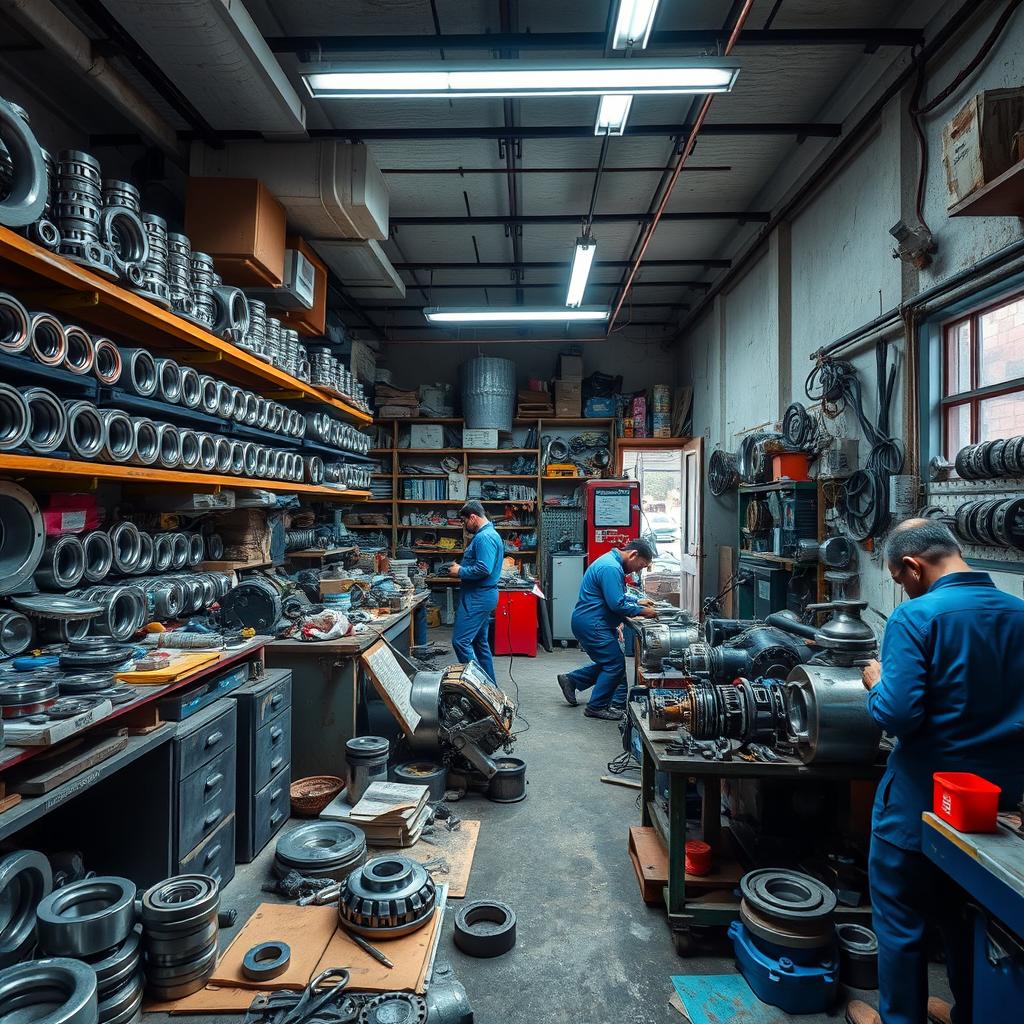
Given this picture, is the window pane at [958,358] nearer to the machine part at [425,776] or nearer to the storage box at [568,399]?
the machine part at [425,776]

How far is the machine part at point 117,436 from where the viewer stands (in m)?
2.66

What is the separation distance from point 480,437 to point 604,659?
402cm

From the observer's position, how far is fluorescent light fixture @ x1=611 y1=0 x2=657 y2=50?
257cm

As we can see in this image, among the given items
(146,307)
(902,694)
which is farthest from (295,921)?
(146,307)

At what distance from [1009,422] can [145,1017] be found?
3.93 m

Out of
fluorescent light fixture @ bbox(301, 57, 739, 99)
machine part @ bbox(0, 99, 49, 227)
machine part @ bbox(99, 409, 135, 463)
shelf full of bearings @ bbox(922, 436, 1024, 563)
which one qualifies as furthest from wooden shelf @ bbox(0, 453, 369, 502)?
shelf full of bearings @ bbox(922, 436, 1024, 563)

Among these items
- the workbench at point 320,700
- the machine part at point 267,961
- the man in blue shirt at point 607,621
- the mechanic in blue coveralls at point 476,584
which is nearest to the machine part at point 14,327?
the workbench at point 320,700

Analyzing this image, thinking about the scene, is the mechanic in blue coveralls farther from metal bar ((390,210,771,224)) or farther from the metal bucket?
the metal bucket

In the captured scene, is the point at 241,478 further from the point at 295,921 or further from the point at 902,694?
the point at 902,694

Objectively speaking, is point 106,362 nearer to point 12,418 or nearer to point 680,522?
point 12,418

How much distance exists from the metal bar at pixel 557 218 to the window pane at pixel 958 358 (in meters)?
2.86

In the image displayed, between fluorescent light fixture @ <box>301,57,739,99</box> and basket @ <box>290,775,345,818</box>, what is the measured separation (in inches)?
136

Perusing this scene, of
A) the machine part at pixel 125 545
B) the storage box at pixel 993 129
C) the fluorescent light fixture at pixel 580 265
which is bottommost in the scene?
the machine part at pixel 125 545

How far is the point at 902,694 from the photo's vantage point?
187 centimetres
